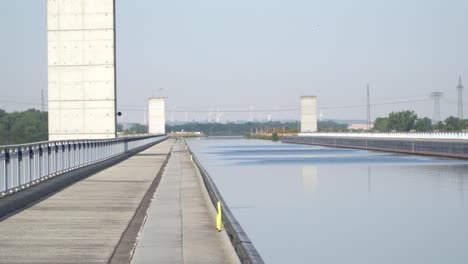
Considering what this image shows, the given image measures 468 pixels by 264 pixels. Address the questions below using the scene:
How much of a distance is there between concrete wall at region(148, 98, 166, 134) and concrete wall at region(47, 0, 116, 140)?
442 feet

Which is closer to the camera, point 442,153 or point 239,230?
point 239,230

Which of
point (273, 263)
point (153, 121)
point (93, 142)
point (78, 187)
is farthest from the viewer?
point (153, 121)

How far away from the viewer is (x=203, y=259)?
14109 mm

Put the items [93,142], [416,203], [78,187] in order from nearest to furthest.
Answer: [78,187]
[416,203]
[93,142]

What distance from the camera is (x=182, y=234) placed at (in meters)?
17.2

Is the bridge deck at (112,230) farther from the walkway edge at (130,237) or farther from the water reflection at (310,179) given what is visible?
the water reflection at (310,179)

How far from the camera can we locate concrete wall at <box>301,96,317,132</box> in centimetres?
18350

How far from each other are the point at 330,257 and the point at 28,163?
10256 mm

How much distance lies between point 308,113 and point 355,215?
527ft

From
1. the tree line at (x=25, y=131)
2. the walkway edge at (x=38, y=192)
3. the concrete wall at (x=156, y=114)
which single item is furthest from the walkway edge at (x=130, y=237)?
the concrete wall at (x=156, y=114)

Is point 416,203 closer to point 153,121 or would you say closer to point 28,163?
point 28,163

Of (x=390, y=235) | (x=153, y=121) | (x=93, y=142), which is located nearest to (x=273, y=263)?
(x=390, y=235)

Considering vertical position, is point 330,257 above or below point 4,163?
below

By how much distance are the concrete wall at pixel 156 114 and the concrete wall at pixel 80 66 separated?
135 m
